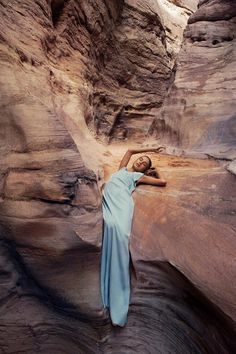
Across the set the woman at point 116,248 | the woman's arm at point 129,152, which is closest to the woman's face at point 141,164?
the woman's arm at point 129,152

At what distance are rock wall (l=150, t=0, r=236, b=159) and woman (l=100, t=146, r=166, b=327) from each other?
1.16m

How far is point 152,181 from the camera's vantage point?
174 inches

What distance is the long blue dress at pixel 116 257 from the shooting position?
3521 millimetres

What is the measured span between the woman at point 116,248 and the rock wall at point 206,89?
1.16 metres

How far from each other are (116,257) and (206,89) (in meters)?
3.33

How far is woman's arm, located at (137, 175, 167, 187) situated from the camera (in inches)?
172

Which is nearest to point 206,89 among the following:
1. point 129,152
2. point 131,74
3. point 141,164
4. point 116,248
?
point 129,152

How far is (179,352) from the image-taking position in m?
3.53

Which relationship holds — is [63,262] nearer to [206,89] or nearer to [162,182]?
[162,182]

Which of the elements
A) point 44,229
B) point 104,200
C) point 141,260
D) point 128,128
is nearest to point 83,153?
point 104,200

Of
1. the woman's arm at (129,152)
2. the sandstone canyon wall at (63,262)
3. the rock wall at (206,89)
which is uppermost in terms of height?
the rock wall at (206,89)

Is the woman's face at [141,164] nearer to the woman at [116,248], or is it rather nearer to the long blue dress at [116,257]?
the woman at [116,248]

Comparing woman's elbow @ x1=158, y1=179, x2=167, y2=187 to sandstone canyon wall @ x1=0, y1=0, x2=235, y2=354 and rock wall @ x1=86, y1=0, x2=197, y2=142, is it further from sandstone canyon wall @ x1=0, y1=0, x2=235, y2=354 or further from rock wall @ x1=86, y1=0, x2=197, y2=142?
rock wall @ x1=86, y1=0, x2=197, y2=142

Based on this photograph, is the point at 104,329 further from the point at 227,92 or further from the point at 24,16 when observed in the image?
the point at 24,16
